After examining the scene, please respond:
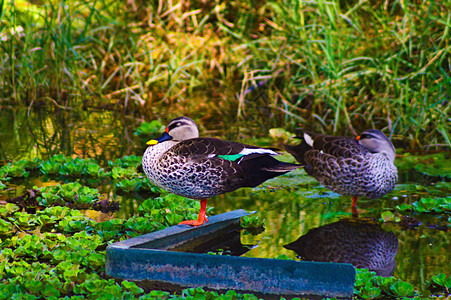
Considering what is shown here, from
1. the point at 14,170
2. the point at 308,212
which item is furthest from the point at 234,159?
the point at 14,170

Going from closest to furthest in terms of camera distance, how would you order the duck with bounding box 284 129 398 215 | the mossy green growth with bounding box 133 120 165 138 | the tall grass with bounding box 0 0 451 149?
the duck with bounding box 284 129 398 215
the tall grass with bounding box 0 0 451 149
the mossy green growth with bounding box 133 120 165 138

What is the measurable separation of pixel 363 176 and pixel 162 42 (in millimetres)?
6832

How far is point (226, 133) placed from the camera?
339 inches

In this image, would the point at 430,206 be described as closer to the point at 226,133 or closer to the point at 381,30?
the point at 226,133

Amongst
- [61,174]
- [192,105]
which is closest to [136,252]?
[61,174]

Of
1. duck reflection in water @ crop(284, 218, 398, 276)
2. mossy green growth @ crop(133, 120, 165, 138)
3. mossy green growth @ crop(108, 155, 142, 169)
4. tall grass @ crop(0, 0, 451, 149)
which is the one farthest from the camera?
mossy green growth @ crop(133, 120, 165, 138)

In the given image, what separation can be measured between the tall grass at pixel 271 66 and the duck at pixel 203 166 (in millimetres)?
3174

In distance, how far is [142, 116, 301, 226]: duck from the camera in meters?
4.39

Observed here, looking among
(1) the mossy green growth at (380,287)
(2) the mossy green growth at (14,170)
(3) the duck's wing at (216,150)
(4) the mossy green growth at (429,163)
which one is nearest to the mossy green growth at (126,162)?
(2) the mossy green growth at (14,170)

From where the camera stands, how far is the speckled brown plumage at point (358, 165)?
519 cm

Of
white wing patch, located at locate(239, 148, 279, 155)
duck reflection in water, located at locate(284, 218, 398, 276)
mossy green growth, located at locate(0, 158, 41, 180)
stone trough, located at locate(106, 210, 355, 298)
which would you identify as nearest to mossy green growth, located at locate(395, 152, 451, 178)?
duck reflection in water, located at locate(284, 218, 398, 276)

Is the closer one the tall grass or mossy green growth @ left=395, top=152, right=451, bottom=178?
mossy green growth @ left=395, top=152, right=451, bottom=178

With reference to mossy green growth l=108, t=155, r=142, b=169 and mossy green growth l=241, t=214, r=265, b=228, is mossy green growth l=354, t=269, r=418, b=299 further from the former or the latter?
mossy green growth l=108, t=155, r=142, b=169

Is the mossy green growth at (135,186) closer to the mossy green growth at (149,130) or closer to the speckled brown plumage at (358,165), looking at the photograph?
the speckled brown plumage at (358,165)
